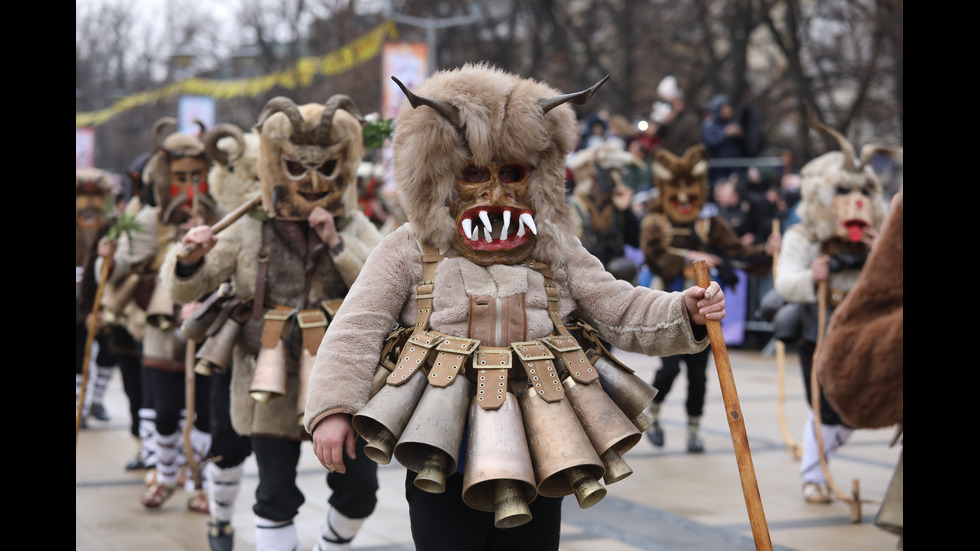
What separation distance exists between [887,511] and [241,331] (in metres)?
2.82

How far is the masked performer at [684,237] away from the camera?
29.4ft

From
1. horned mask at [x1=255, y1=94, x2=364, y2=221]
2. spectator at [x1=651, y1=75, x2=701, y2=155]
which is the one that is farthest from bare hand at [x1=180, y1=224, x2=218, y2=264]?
spectator at [x1=651, y1=75, x2=701, y2=155]

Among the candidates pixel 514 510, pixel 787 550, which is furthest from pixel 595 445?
pixel 787 550

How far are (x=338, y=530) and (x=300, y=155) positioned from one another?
5.37 ft

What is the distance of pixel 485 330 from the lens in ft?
11.3

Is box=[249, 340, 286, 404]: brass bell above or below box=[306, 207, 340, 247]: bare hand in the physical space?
below

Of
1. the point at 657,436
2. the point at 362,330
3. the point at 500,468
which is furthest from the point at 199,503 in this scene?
the point at 500,468

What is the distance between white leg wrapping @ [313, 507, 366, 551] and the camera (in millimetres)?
4848

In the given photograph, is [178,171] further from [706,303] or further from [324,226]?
[706,303]

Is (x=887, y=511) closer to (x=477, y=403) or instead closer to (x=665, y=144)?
(x=477, y=403)

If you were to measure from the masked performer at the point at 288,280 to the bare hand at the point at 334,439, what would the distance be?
56.6 inches

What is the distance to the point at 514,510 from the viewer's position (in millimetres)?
3123

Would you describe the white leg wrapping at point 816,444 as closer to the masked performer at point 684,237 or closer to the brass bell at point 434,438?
the masked performer at point 684,237

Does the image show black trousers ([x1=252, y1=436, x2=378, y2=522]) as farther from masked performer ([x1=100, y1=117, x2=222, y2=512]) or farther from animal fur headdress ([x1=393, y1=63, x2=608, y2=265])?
masked performer ([x1=100, y1=117, x2=222, y2=512])
